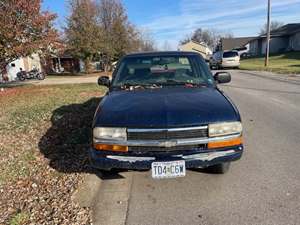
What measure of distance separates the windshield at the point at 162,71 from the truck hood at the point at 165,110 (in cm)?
67

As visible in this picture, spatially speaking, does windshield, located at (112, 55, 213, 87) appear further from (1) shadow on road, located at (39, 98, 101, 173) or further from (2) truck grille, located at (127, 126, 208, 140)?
(2) truck grille, located at (127, 126, 208, 140)

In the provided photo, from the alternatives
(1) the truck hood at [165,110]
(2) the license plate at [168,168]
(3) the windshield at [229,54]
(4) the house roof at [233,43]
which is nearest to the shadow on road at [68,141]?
(1) the truck hood at [165,110]

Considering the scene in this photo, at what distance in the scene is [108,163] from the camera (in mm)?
3535

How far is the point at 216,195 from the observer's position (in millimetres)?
3648

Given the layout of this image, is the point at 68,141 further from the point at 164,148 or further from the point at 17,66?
the point at 17,66

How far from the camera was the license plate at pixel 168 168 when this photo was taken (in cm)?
339

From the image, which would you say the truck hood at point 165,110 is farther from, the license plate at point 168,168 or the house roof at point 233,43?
the house roof at point 233,43

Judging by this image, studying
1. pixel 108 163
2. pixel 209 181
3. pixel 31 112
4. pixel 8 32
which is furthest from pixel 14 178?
pixel 8 32

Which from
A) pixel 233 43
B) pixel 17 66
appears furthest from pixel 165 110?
pixel 233 43

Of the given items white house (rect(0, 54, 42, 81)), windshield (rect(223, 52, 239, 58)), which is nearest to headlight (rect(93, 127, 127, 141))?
windshield (rect(223, 52, 239, 58))

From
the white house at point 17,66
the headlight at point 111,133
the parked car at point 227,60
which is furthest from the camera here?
the white house at point 17,66

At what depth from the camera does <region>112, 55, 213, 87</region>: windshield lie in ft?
15.8

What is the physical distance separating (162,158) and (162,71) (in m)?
2.02

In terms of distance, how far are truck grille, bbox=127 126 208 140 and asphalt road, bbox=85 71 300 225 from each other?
2.59 feet
